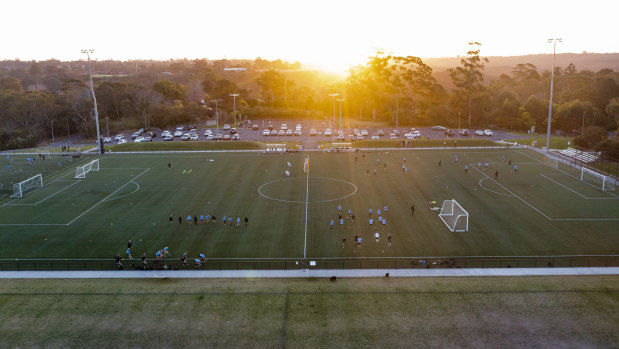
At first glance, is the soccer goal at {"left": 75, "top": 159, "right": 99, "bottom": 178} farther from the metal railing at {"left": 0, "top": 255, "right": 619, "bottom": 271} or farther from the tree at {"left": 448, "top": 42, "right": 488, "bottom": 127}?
the tree at {"left": 448, "top": 42, "right": 488, "bottom": 127}

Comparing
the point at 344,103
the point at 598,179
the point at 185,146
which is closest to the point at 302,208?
the point at 598,179

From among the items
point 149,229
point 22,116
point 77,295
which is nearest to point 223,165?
point 149,229

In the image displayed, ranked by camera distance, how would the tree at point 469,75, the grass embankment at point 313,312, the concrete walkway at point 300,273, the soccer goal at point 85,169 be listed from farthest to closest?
the tree at point 469,75 < the soccer goal at point 85,169 < the concrete walkway at point 300,273 < the grass embankment at point 313,312

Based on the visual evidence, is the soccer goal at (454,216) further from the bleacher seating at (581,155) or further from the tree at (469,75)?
the tree at (469,75)

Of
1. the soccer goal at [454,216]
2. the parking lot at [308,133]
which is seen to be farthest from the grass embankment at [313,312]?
the parking lot at [308,133]

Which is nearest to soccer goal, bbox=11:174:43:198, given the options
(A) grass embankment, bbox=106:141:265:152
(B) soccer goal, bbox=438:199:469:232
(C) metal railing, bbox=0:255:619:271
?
(C) metal railing, bbox=0:255:619:271

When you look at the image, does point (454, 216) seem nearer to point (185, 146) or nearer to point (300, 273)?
point (300, 273)
